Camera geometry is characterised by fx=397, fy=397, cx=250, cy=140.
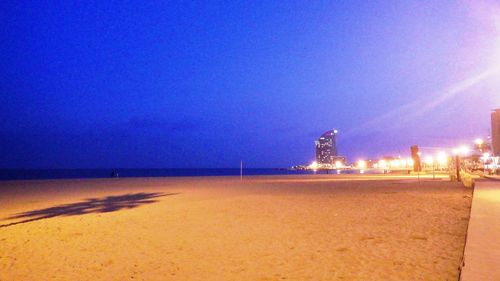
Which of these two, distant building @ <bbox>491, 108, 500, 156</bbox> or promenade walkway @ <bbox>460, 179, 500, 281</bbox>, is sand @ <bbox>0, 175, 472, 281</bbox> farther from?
distant building @ <bbox>491, 108, 500, 156</bbox>

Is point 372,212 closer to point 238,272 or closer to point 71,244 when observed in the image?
point 238,272

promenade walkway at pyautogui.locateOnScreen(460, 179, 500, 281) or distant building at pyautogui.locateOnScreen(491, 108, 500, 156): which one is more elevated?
distant building at pyautogui.locateOnScreen(491, 108, 500, 156)

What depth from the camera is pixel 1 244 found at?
870cm

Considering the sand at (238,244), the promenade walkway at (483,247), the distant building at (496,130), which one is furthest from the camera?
the distant building at (496,130)

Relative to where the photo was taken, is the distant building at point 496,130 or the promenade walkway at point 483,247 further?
the distant building at point 496,130

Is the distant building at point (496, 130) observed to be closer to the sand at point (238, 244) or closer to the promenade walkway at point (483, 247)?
the sand at point (238, 244)

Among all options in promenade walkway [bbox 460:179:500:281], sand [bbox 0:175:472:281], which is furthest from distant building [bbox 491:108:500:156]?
promenade walkway [bbox 460:179:500:281]

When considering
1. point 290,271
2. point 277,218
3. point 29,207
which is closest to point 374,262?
point 290,271

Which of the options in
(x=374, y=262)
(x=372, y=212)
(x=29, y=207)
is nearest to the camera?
(x=374, y=262)

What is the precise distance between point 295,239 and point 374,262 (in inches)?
92.9

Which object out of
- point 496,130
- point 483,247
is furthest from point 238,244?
point 496,130

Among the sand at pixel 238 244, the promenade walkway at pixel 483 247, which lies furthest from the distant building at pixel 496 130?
the promenade walkway at pixel 483 247

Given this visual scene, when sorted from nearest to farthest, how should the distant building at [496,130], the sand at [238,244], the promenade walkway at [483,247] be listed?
the promenade walkway at [483,247] → the sand at [238,244] → the distant building at [496,130]

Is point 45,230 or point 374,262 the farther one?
point 45,230
